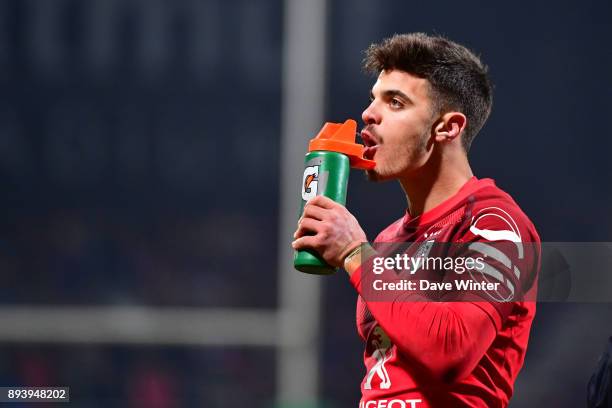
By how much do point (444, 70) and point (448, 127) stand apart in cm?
11

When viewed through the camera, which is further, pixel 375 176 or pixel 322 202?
pixel 375 176

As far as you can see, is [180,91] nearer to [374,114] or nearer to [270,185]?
[270,185]

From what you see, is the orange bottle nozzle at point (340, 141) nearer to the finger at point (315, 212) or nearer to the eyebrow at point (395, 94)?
the finger at point (315, 212)

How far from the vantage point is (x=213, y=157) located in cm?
259

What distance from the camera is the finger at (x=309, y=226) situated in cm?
117

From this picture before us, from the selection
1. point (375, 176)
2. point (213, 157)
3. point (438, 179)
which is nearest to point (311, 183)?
point (375, 176)

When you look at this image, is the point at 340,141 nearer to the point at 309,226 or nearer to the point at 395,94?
the point at 309,226

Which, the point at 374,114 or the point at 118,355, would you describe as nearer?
the point at 374,114

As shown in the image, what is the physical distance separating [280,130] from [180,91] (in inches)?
13.9

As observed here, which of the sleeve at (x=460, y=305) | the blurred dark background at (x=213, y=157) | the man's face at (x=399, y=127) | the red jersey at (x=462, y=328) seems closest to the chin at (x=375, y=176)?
the man's face at (x=399, y=127)

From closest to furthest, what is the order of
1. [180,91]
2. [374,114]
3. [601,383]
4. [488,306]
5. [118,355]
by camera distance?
[488,306] < [601,383] < [374,114] < [118,355] < [180,91]

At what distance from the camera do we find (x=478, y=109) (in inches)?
60.9

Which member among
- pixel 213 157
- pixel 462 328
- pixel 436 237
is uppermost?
pixel 213 157

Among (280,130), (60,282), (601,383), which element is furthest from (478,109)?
(60,282)
